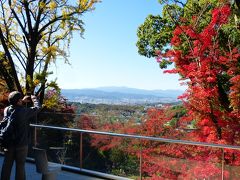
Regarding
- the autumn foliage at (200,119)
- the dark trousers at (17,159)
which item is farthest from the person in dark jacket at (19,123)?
the autumn foliage at (200,119)

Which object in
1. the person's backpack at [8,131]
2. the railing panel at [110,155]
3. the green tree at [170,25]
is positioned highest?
the green tree at [170,25]

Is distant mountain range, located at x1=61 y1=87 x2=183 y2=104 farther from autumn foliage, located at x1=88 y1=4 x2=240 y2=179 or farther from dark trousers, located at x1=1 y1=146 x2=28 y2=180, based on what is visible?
dark trousers, located at x1=1 y1=146 x2=28 y2=180

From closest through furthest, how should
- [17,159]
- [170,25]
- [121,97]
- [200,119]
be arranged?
[17,159]
[200,119]
[170,25]
[121,97]

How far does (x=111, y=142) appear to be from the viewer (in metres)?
11.6

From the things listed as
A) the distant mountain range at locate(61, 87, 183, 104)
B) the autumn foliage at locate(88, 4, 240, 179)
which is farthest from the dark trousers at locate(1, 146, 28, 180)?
the distant mountain range at locate(61, 87, 183, 104)

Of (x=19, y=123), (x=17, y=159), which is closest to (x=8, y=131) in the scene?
(x=19, y=123)

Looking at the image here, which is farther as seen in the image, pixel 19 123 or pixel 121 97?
pixel 121 97

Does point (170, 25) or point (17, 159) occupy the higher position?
point (170, 25)

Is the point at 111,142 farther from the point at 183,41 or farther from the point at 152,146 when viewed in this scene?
the point at 183,41

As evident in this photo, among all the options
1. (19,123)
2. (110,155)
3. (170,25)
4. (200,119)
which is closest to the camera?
(19,123)

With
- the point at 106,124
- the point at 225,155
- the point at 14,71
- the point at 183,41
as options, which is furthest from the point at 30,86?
the point at 225,155

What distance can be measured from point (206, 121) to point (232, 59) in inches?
113

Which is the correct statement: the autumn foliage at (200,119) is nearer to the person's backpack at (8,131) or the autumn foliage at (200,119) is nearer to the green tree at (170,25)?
the green tree at (170,25)

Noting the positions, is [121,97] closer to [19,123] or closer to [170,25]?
[170,25]
